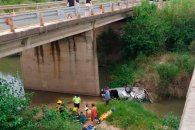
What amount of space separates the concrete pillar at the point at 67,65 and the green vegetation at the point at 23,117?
8600mm

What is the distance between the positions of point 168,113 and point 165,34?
10.7 metres

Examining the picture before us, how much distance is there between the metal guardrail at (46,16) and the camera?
632 inches

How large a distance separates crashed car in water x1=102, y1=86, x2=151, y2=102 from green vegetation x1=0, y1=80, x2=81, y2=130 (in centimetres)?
731

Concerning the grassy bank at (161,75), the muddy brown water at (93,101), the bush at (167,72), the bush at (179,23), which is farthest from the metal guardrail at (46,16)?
the bush at (179,23)

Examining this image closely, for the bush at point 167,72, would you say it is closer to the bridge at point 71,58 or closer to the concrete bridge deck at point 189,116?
the bridge at point 71,58

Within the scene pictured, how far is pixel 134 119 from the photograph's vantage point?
19766 mm

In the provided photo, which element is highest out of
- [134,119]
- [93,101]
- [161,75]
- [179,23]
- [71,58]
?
[179,23]

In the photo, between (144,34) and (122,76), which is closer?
(122,76)

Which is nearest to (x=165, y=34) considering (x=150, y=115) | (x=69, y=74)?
(x=69, y=74)

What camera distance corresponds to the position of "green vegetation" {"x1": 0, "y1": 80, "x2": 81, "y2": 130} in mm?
15109

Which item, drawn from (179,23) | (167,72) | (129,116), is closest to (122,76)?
(167,72)

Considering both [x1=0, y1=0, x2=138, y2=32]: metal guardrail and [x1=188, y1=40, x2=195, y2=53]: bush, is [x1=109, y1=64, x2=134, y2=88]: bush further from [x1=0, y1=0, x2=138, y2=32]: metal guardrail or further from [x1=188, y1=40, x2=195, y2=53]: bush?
[x1=188, y1=40, x2=195, y2=53]: bush

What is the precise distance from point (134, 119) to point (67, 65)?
8730mm

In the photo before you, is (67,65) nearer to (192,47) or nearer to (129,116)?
(129,116)
